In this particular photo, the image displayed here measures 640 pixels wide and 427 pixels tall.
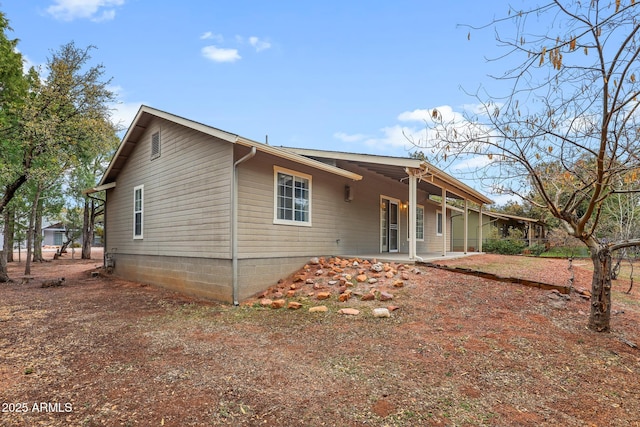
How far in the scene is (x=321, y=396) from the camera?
10.3 feet

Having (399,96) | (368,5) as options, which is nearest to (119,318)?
(399,96)

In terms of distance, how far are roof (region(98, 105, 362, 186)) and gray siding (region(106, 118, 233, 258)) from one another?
0.74 feet

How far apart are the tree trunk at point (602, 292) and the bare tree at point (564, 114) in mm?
11

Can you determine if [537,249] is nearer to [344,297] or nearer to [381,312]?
[344,297]

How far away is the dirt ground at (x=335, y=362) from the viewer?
2.90 m

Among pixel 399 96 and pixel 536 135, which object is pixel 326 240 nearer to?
pixel 399 96

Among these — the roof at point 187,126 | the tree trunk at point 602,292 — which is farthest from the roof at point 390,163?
the tree trunk at point 602,292

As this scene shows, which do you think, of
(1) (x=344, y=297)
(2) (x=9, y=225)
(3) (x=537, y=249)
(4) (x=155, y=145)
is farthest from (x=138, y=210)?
(3) (x=537, y=249)

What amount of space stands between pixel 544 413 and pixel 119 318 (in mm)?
6247

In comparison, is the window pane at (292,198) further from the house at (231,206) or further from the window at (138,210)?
the window at (138,210)

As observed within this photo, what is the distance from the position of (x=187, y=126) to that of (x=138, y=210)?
3.97 meters

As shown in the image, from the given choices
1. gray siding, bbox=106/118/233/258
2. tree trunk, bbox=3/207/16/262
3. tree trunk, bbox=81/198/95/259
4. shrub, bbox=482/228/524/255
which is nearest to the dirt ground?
gray siding, bbox=106/118/233/258

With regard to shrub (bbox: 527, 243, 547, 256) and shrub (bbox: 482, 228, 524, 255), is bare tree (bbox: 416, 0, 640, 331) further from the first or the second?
shrub (bbox: 527, 243, 547, 256)

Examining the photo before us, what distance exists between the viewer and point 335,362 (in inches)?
155
